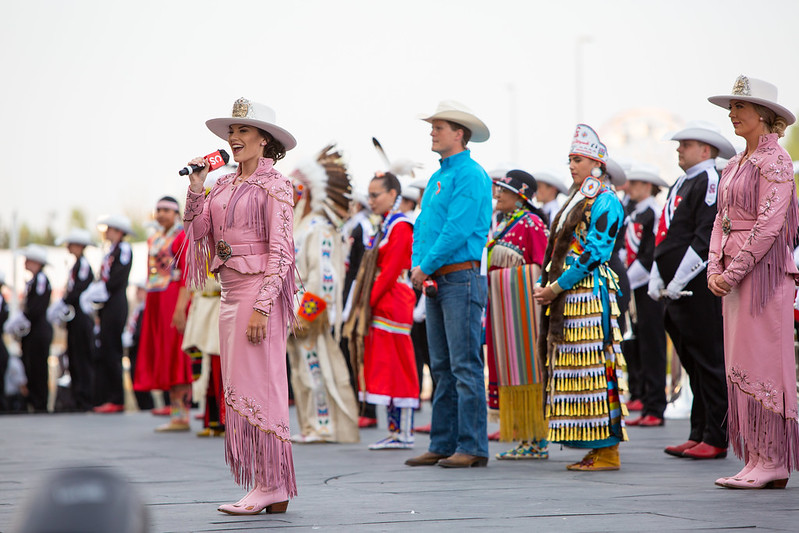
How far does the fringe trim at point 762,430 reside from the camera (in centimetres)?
551

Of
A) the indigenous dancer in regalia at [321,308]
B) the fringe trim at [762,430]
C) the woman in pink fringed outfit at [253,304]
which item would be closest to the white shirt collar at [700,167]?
the fringe trim at [762,430]

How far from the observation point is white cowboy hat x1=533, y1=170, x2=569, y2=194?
9.42 metres

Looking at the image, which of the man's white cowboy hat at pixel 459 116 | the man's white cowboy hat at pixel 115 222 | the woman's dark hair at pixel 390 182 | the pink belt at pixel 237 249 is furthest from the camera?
the man's white cowboy hat at pixel 115 222

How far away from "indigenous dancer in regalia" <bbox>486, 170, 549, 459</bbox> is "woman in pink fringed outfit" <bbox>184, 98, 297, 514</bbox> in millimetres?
2523

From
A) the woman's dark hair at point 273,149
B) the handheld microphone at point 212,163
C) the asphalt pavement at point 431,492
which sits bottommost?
the asphalt pavement at point 431,492

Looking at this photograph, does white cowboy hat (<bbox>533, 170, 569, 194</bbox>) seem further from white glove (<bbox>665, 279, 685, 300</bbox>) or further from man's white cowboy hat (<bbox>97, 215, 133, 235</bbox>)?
man's white cowboy hat (<bbox>97, 215, 133, 235</bbox>)

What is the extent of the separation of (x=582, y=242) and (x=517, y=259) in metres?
1.12

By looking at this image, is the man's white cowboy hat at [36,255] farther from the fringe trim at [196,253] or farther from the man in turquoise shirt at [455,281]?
the fringe trim at [196,253]

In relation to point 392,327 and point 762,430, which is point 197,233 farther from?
point 392,327

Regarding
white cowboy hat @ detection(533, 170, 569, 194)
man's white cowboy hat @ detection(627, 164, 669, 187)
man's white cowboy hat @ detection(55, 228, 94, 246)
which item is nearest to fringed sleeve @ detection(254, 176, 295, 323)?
white cowboy hat @ detection(533, 170, 569, 194)

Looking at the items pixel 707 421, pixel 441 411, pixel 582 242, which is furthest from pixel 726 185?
pixel 441 411

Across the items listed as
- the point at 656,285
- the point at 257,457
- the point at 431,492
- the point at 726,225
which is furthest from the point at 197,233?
the point at 656,285

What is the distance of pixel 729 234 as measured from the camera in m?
5.82

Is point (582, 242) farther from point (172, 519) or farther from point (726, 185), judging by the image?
point (172, 519)
